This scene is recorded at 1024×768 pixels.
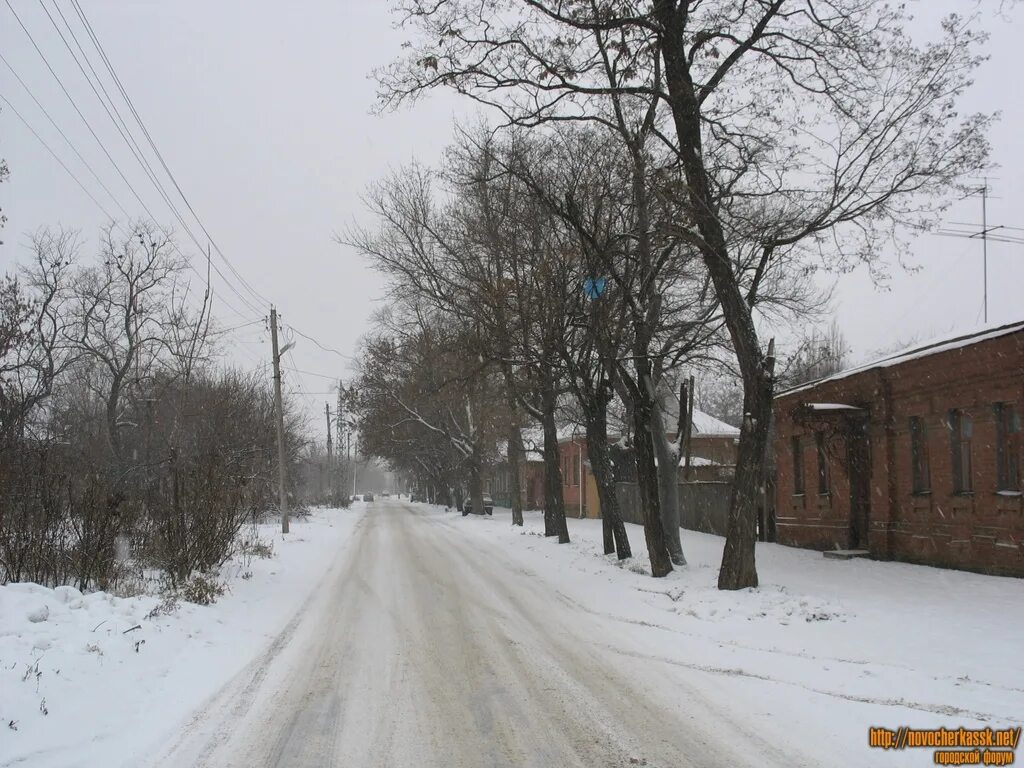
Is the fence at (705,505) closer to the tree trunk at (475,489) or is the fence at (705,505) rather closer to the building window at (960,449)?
the building window at (960,449)

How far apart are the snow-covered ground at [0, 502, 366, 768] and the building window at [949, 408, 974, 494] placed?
461 inches

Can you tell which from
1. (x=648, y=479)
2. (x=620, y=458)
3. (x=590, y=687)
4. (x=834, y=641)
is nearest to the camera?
(x=590, y=687)

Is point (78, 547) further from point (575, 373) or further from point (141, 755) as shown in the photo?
point (575, 373)

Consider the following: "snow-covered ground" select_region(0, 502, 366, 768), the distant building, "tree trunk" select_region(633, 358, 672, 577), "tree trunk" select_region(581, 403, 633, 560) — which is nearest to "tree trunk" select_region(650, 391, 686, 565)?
"tree trunk" select_region(581, 403, 633, 560)

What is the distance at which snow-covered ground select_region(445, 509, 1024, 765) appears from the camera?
6.18 metres

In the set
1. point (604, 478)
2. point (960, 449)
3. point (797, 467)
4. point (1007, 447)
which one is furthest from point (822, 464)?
point (1007, 447)

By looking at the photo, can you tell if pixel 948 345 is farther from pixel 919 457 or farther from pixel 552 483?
pixel 552 483

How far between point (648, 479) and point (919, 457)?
18.2 feet

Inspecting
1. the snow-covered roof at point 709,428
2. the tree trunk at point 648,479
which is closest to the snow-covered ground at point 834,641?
the tree trunk at point 648,479

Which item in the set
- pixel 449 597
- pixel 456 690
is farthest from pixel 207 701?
pixel 449 597

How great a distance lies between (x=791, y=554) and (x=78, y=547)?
48.8 ft

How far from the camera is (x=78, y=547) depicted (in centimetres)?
1030

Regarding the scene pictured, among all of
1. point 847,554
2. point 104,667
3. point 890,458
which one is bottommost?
point 847,554

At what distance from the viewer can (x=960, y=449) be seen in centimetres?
1462
